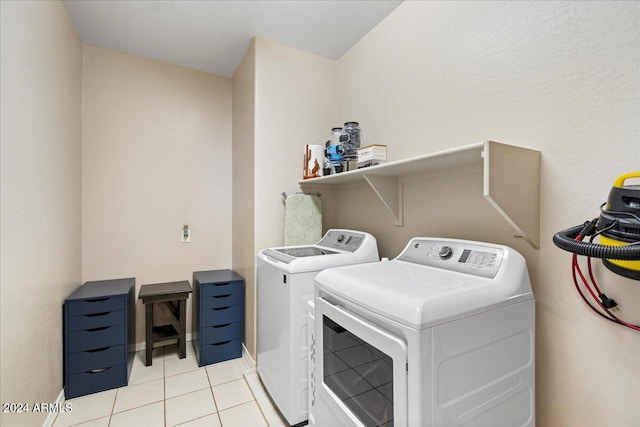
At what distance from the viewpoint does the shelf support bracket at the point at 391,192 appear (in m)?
1.85

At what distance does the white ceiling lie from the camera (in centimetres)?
201

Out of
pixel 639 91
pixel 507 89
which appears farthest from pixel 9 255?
pixel 639 91

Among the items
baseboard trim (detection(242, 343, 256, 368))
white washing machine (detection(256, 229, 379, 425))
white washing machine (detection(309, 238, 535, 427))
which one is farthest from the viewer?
baseboard trim (detection(242, 343, 256, 368))

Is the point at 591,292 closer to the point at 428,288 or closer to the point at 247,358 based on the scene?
the point at 428,288

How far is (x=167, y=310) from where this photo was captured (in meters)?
2.65

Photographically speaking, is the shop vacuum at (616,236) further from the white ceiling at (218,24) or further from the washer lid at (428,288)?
the white ceiling at (218,24)

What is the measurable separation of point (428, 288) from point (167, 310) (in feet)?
8.21

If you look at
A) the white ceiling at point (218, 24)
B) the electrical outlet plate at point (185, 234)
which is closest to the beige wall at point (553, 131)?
the white ceiling at point (218, 24)

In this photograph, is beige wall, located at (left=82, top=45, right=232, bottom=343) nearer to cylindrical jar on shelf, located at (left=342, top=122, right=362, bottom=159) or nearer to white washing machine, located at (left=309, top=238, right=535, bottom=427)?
cylindrical jar on shelf, located at (left=342, top=122, right=362, bottom=159)

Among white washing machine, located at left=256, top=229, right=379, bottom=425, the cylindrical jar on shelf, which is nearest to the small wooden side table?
white washing machine, located at left=256, top=229, right=379, bottom=425

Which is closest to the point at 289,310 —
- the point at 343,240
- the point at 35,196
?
the point at 343,240

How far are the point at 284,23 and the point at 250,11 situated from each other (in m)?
0.26

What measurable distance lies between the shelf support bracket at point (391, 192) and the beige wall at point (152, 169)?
5.91 ft

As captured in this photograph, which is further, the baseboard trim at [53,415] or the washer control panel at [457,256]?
the baseboard trim at [53,415]
